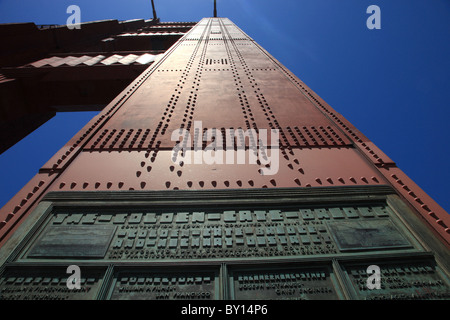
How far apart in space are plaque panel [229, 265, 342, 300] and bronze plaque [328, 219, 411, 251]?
37 cm

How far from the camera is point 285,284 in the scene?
2.02 m

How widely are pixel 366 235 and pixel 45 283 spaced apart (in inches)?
114

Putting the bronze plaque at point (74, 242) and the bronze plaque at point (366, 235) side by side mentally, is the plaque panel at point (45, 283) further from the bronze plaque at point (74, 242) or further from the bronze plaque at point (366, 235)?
the bronze plaque at point (366, 235)

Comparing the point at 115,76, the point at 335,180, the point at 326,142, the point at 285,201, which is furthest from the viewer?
the point at 115,76

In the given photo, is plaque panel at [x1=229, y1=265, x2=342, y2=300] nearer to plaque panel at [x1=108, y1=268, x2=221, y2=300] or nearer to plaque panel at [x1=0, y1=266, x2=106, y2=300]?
plaque panel at [x1=108, y1=268, x2=221, y2=300]

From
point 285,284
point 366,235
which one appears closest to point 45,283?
point 285,284

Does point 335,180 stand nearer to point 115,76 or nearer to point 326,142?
point 326,142

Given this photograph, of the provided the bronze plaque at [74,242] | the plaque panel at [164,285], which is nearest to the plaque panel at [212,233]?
the bronze plaque at [74,242]

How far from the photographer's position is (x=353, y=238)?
2.36 metres

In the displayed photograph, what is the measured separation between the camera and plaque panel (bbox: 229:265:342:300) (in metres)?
1.94

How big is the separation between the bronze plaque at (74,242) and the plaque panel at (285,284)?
1.25 metres

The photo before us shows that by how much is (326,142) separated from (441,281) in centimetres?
216

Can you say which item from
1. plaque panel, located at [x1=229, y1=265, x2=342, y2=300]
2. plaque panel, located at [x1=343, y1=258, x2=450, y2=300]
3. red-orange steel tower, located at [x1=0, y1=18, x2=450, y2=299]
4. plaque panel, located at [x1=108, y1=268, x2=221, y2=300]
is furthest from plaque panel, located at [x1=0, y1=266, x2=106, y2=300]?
plaque panel, located at [x1=343, y1=258, x2=450, y2=300]
